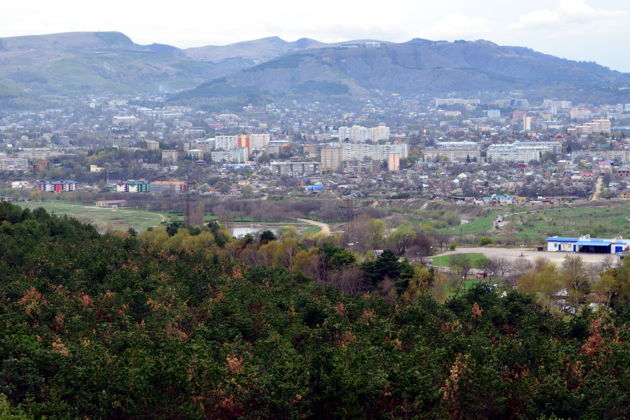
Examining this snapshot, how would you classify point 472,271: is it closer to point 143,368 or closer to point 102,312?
point 102,312

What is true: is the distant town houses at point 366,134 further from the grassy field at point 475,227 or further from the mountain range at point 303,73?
the grassy field at point 475,227

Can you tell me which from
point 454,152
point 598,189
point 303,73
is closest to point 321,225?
point 598,189

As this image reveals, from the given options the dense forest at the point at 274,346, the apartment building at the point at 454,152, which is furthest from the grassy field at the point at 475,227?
the apartment building at the point at 454,152

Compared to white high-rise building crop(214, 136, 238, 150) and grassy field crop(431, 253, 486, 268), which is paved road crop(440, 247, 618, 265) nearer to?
grassy field crop(431, 253, 486, 268)

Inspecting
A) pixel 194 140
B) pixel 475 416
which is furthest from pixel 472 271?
pixel 194 140

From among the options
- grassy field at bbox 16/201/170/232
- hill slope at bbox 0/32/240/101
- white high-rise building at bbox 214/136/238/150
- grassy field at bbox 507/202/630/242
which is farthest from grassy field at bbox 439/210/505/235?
hill slope at bbox 0/32/240/101
